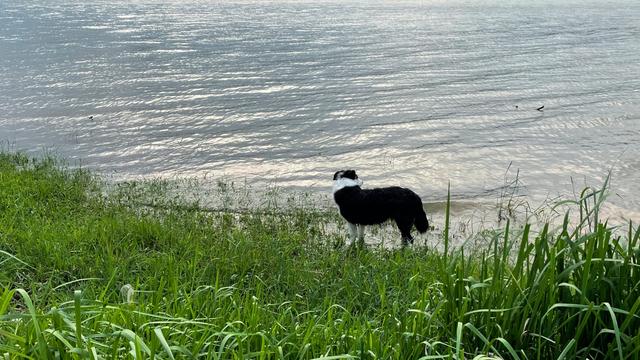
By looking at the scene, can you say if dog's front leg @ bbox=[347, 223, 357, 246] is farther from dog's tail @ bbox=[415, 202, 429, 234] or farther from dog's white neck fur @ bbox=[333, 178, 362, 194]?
dog's tail @ bbox=[415, 202, 429, 234]

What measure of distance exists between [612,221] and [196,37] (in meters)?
21.3

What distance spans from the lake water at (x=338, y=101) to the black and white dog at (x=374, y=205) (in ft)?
8.04

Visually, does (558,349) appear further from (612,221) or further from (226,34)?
(226,34)

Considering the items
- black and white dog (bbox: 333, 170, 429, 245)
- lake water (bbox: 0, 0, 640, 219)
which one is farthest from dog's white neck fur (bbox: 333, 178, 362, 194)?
lake water (bbox: 0, 0, 640, 219)

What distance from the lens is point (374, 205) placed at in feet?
22.0

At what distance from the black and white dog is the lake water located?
245 cm

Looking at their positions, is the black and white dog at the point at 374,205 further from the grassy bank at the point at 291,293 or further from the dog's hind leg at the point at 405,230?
the grassy bank at the point at 291,293

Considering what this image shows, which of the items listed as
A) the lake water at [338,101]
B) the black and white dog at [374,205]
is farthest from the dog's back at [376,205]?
the lake water at [338,101]

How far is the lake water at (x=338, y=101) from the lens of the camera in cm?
1070

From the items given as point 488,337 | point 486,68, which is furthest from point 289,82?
point 488,337

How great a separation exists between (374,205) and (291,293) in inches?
80.6

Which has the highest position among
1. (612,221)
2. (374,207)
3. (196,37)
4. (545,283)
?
(196,37)

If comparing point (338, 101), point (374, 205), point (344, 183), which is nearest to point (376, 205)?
point (374, 205)

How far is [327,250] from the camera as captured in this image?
255 inches
